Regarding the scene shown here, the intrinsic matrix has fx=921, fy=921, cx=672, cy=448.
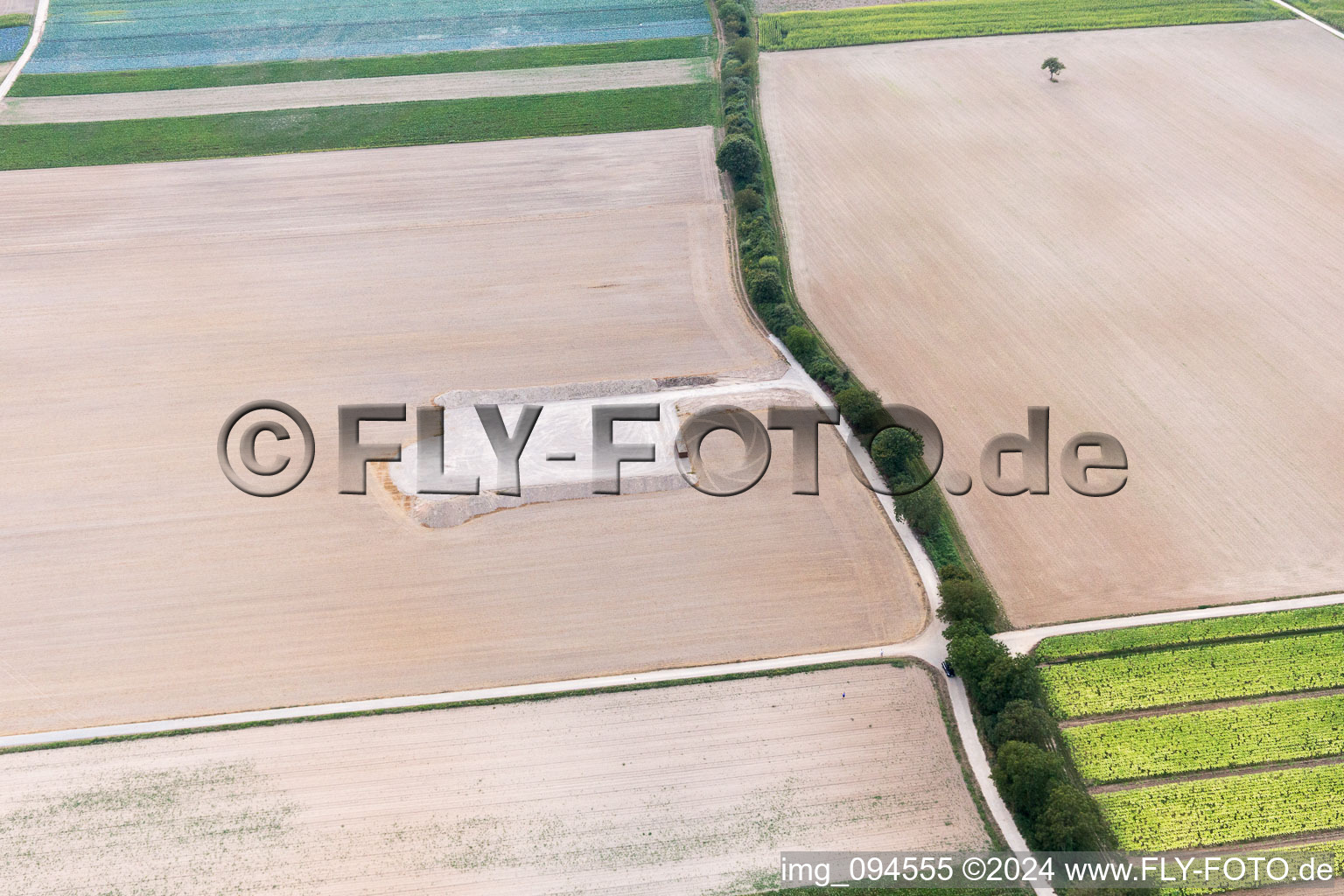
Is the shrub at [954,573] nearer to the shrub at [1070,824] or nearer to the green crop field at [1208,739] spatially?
the green crop field at [1208,739]

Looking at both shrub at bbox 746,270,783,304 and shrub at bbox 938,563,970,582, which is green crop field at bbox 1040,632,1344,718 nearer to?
shrub at bbox 938,563,970,582

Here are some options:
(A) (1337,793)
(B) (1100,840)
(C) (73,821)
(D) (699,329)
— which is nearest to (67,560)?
(C) (73,821)

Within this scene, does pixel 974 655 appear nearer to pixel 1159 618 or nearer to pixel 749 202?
pixel 1159 618

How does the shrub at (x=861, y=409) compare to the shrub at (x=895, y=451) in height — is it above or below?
above

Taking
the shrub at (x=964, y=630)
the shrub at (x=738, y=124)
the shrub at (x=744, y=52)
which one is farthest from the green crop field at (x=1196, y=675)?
the shrub at (x=744, y=52)

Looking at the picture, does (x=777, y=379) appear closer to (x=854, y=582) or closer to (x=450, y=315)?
(x=854, y=582)

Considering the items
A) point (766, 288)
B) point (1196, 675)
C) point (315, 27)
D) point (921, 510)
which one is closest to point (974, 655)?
point (921, 510)

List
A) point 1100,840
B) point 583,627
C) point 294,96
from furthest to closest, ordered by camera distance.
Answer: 1. point 294,96
2. point 583,627
3. point 1100,840
